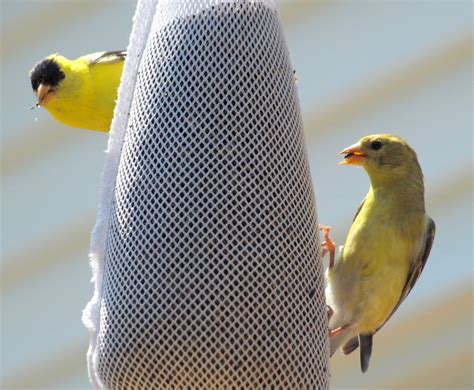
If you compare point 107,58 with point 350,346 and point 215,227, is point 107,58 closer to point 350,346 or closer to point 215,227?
point 350,346

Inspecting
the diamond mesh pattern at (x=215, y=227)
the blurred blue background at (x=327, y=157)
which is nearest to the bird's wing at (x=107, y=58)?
the blurred blue background at (x=327, y=157)

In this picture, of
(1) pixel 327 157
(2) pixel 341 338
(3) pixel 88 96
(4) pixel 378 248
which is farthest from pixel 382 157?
(1) pixel 327 157

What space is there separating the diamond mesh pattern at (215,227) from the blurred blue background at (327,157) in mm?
2940

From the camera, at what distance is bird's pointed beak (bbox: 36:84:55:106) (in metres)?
A: 5.68

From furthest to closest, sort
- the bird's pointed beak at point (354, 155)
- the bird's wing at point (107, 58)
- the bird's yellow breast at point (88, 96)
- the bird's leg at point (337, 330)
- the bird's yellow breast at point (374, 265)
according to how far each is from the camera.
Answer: the bird's wing at point (107, 58), the bird's yellow breast at point (88, 96), the bird's pointed beak at point (354, 155), the bird's yellow breast at point (374, 265), the bird's leg at point (337, 330)

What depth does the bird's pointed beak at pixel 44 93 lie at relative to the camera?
18.6 feet

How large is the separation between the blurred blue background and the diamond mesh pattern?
2.94 meters

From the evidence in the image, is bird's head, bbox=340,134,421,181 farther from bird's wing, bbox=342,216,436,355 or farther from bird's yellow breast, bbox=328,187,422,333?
bird's wing, bbox=342,216,436,355

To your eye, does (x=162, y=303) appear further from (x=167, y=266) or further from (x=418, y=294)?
(x=418, y=294)

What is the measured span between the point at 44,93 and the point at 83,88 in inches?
14.2

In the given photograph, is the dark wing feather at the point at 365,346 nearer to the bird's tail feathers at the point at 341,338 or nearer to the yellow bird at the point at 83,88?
the bird's tail feathers at the point at 341,338

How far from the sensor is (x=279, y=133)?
132 inches

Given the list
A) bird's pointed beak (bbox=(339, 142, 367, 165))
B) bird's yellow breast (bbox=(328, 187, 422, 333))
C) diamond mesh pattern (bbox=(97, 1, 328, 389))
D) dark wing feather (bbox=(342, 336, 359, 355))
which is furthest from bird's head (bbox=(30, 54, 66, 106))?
diamond mesh pattern (bbox=(97, 1, 328, 389))

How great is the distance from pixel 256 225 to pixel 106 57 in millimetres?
2582
